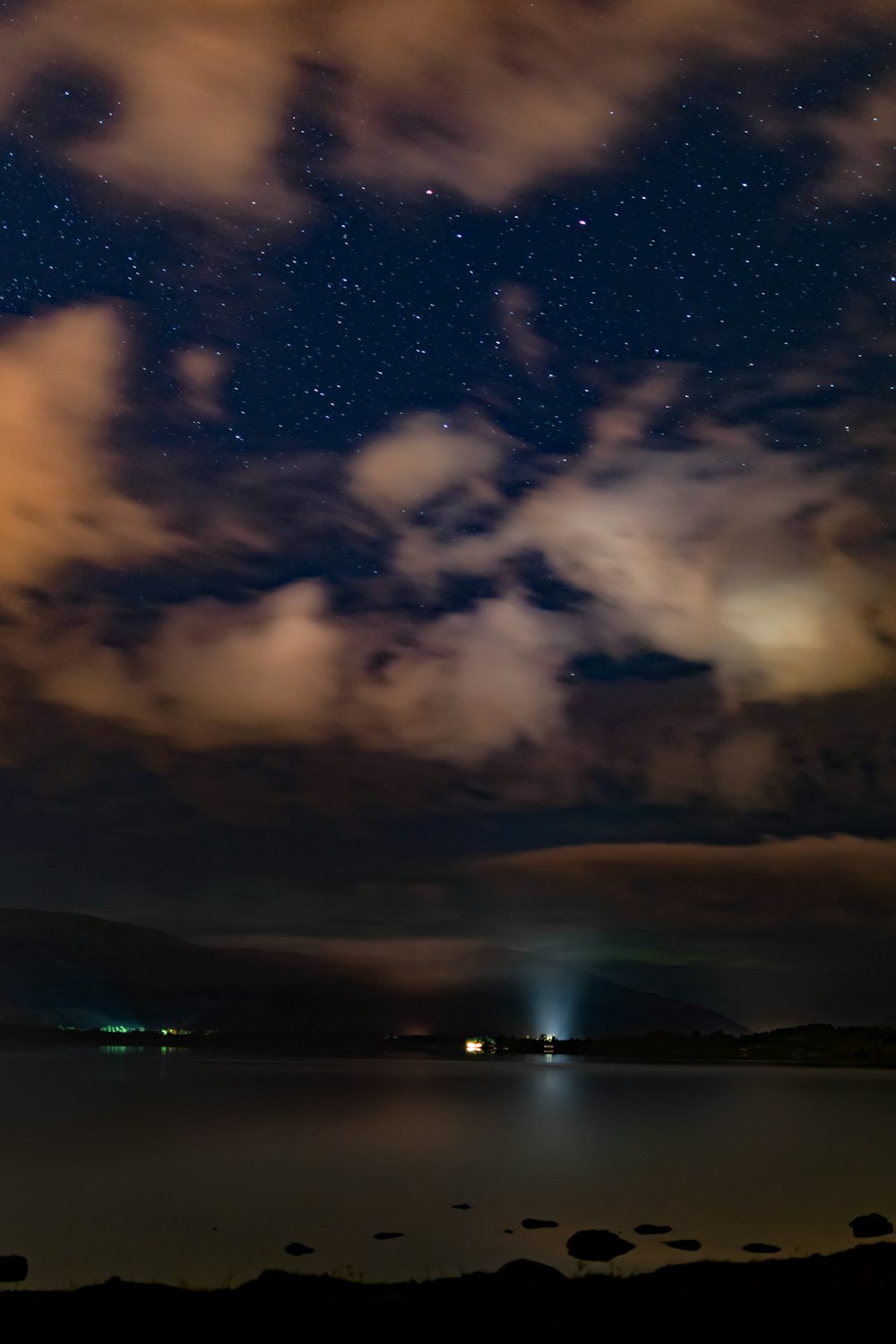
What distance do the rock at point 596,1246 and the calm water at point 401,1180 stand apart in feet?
1.91

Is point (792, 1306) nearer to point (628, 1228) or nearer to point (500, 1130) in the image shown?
point (628, 1228)

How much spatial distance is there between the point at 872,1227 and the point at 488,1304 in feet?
64.6

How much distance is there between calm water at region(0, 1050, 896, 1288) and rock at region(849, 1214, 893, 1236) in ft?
1.52

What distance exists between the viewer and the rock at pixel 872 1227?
122 feet

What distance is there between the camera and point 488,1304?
23266mm

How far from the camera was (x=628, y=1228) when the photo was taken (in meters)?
39.6

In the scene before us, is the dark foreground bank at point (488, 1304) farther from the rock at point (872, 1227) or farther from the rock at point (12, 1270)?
the rock at point (872, 1227)

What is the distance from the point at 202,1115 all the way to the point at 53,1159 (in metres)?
33.6

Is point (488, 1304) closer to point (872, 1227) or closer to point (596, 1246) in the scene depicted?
point (596, 1246)

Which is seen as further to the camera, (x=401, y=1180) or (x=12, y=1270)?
(x=401, y=1180)

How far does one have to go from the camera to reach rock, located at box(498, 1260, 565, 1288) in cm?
2494

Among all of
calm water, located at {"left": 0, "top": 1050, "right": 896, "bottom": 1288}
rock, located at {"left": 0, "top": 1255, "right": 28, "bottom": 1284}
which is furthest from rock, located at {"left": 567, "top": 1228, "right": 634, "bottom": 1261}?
rock, located at {"left": 0, "top": 1255, "right": 28, "bottom": 1284}

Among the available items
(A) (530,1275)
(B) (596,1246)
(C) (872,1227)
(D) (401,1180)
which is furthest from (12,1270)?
(D) (401,1180)

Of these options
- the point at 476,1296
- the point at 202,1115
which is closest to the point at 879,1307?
the point at 476,1296
